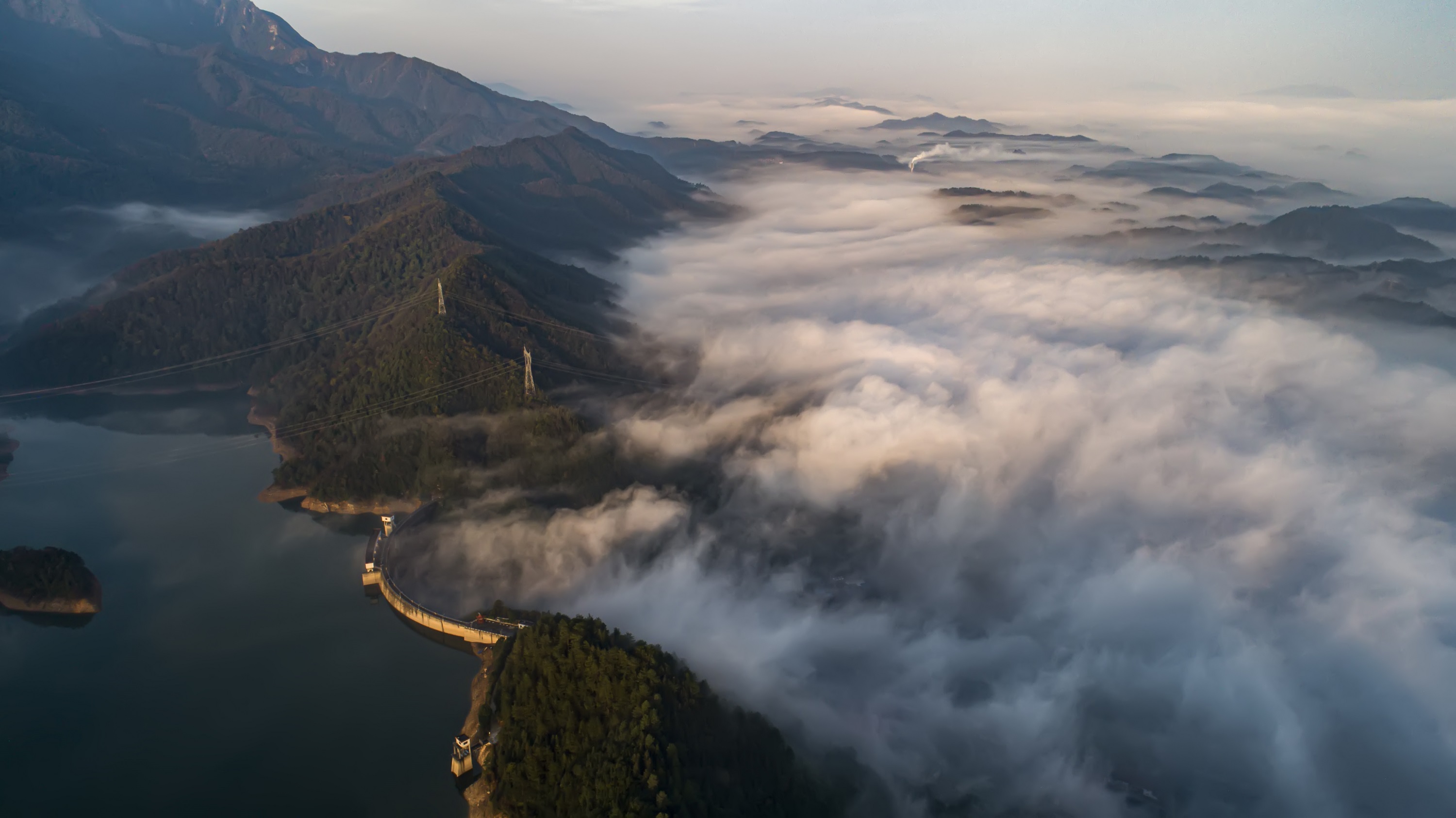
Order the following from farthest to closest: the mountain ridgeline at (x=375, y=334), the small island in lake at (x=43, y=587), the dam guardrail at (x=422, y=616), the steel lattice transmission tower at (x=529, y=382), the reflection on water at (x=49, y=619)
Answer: the steel lattice transmission tower at (x=529, y=382) < the mountain ridgeline at (x=375, y=334) < the small island in lake at (x=43, y=587) < the reflection on water at (x=49, y=619) < the dam guardrail at (x=422, y=616)

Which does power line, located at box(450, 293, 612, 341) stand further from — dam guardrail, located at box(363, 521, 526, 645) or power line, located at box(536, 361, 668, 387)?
dam guardrail, located at box(363, 521, 526, 645)

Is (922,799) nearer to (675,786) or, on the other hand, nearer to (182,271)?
(675,786)

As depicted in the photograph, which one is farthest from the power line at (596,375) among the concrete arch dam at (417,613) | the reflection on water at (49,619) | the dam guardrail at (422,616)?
the reflection on water at (49,619)

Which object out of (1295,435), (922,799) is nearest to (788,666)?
(922,799)

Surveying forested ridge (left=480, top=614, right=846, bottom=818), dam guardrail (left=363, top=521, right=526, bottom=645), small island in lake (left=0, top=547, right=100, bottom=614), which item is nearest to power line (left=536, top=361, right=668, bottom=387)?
dam guardrail (left=363, top=521, right=526, bottom=645)

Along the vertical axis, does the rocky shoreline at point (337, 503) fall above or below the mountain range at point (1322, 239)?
below

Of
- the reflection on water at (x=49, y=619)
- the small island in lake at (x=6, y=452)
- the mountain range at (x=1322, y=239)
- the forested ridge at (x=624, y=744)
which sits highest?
the mountain range at (x=1322, y=239)

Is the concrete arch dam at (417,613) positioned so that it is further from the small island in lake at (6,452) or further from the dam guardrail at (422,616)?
the small island in lake at (6,452)

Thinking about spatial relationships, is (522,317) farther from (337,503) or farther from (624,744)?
(624,744)
